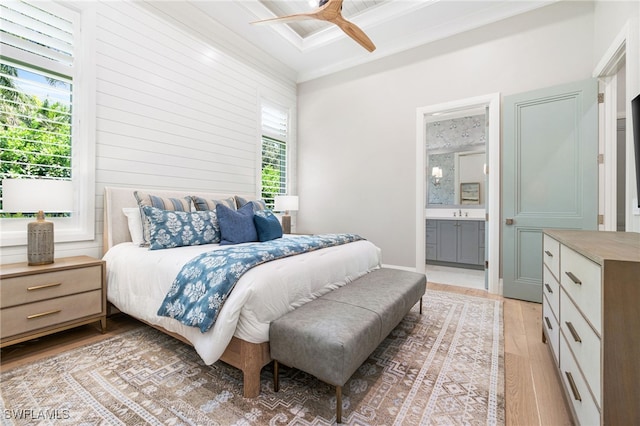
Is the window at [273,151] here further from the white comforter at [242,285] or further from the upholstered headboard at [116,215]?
the white comforter at [242,285]

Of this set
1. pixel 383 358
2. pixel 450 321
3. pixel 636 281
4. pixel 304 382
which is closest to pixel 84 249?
pixel 304 382

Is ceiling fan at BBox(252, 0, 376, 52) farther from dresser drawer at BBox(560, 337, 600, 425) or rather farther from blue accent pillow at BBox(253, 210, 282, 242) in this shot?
dresser drawer at BBox(560, 337, 600, 425)

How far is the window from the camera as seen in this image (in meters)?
4.54

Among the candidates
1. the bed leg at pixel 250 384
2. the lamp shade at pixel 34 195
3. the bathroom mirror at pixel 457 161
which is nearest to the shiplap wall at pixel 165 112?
the lamp shade at pixel 34 195

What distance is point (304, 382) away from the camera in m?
1.66

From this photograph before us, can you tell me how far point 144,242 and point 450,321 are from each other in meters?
2.83

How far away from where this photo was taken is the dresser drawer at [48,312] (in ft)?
6.07

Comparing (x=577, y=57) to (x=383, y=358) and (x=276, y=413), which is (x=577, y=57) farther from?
(x=276, y=413)

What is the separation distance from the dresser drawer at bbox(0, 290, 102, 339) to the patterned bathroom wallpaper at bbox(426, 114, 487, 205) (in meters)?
5.30

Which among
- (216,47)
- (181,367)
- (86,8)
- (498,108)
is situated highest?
(216,47)

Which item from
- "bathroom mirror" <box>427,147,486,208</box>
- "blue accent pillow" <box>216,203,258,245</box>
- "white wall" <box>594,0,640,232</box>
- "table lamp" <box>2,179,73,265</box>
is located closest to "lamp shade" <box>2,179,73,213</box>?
"table lamp" <box>2,179,73,265</box>

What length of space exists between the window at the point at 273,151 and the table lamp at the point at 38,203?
8.50ft

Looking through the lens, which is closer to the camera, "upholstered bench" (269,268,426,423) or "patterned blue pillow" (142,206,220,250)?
"upholstered bench" (269,268,426,423)

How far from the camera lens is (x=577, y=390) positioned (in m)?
1.22
